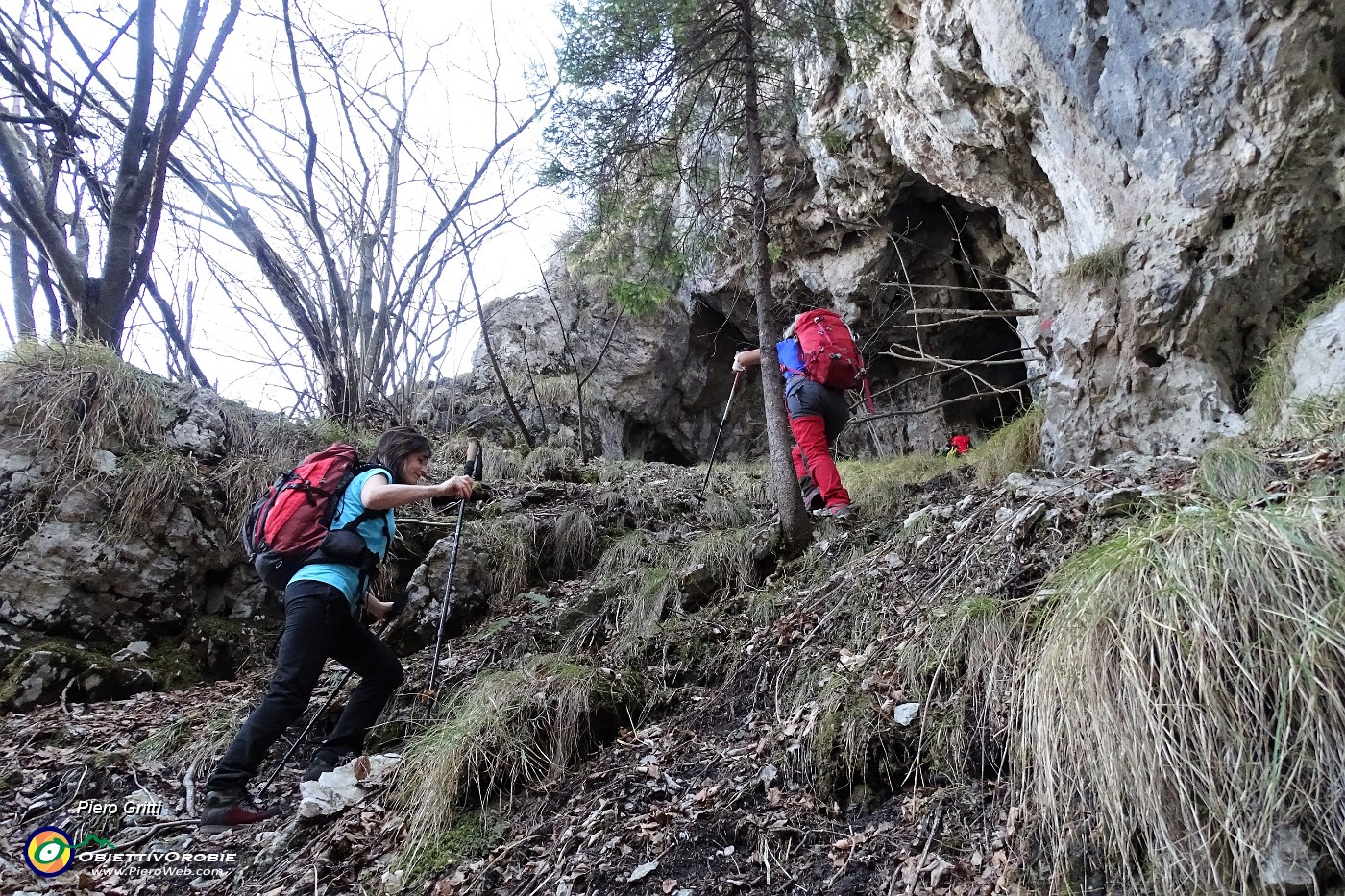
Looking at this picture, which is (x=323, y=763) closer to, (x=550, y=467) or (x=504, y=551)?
(x=504, y=551)

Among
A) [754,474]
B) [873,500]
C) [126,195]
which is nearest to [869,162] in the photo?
[754,474]

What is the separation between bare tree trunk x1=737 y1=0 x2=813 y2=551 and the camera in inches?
185

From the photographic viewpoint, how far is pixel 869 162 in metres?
8.42

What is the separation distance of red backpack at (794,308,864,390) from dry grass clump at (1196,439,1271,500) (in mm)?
2638

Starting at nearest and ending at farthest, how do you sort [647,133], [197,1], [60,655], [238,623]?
[60,655] < [647,133] < [238,623] < [197,1]

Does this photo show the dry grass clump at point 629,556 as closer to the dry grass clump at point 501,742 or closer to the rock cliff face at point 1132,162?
the dry grass clump at point 501,742

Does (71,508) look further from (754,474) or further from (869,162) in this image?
(869,162)

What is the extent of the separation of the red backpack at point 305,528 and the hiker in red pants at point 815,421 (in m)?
2.89

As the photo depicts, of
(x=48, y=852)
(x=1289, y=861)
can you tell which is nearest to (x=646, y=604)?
(x=48, y=852)

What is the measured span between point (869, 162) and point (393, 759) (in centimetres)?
785

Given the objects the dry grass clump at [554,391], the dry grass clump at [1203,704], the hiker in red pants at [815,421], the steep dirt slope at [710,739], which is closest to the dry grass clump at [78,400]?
the steep dirt slope at [710,739]

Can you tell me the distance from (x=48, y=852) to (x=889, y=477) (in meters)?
6.67

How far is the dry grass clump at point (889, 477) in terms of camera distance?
18.6ft

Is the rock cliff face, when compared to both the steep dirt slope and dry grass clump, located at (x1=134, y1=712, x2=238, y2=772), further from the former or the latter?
dry grass clump, located at (x1=134, y1=712, x2=238, y2=772)
